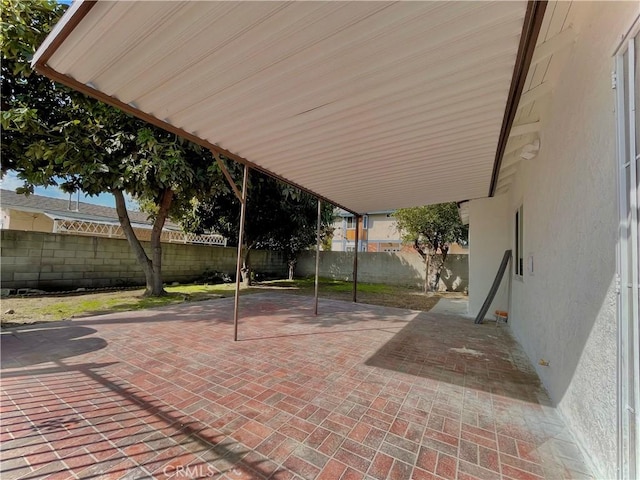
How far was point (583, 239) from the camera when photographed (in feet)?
6.96

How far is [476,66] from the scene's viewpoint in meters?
2.04

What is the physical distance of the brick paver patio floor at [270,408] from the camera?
1.82 metres

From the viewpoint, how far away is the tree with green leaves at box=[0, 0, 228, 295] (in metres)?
5.63

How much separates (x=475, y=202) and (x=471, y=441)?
19.6ft

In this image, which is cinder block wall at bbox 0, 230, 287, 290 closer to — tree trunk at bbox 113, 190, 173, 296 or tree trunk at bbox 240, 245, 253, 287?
tree trunk at bbox 113, 190, 173, 296

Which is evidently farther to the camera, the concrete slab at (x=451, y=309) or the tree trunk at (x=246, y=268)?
the tree trunk at (x=246, y=268)

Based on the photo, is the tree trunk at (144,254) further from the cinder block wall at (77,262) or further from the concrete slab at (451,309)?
the concrete slab at (451,309)

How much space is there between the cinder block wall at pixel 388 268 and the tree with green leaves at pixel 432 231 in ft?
1.77

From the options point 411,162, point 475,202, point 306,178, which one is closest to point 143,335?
point 306,178

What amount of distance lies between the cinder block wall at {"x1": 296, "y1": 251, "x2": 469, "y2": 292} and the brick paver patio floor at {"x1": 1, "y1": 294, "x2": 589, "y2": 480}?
27.6ft

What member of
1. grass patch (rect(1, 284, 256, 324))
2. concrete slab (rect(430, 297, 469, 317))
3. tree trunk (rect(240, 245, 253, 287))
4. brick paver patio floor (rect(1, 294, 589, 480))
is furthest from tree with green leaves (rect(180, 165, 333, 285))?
brick paver patio floor (rect(1, 294, 589, 480))

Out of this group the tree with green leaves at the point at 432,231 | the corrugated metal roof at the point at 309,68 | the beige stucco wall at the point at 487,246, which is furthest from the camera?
the tree with green leaves at the point at 432,231

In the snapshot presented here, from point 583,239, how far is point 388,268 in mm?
12131

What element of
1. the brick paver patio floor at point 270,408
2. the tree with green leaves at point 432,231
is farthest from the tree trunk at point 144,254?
the tree with green leaves at point 432,231
